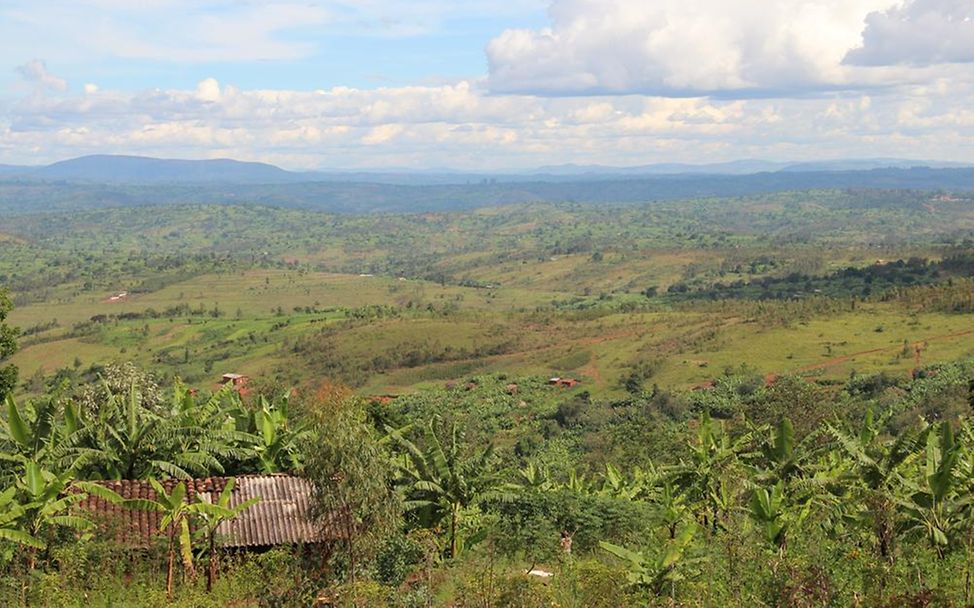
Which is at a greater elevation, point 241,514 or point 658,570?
point 658,570

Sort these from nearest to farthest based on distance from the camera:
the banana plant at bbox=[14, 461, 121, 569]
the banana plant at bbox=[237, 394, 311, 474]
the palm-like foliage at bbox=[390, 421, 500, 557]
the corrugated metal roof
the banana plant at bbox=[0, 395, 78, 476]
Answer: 1. the banana plant at bbox=[14, 461, 121, 569]
2. the corrugated metal roof
3. the banana plant at bbox=[0, 395, 78, 476]
4. the palm-like foliage at bbox=[390, 421, 500, 557]
5. the banana plant at bbox=[237, 394, 311, 474]

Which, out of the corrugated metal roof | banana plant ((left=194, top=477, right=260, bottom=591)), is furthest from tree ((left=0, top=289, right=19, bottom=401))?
banana plant ((left=194, top=477, right=260, bottom=591))

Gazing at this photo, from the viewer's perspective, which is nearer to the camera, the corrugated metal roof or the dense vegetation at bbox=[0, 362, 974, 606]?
the dense vegetation at bbox=[0, 362, 974, 606]

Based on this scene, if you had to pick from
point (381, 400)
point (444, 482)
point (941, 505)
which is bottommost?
point (381, 400)

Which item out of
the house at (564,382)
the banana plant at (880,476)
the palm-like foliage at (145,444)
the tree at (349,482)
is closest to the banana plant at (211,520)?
the tree at (349,482)

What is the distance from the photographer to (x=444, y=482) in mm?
23922

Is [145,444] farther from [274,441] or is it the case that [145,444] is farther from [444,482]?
[444,482]

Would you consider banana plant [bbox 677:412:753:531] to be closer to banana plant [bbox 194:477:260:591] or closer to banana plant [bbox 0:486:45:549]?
banana plant [bbox 194:477:260:591]

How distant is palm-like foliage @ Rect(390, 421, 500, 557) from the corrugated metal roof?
9.23 ft

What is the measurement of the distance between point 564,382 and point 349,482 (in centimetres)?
6816

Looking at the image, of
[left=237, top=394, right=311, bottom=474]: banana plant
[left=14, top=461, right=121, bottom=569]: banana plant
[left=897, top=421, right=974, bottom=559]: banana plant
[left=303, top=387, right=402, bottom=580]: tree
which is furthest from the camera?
[left=237, top=394, right=311, bottom=474]: banana plant

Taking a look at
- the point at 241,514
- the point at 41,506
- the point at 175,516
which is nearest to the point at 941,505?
the point at 241,514

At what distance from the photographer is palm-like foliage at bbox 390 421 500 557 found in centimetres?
2383

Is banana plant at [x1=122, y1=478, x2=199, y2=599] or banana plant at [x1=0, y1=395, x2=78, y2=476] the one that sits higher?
banana plant at [x1=0, y1=395, x2=78, y2=476]
